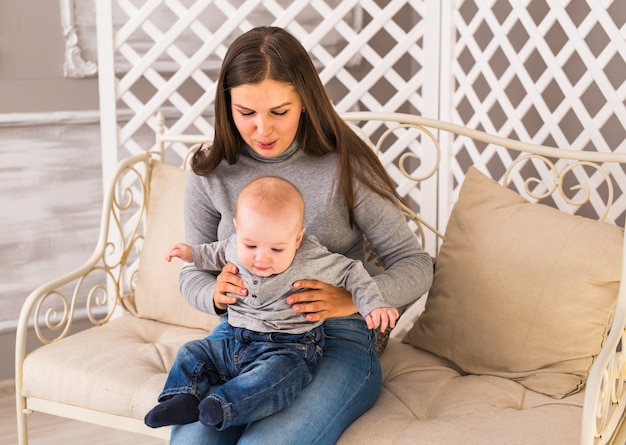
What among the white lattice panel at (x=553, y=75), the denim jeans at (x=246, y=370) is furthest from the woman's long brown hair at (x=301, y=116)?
the white lattice panel at (x=553, y=75)

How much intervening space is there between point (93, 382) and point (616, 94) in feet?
4.97

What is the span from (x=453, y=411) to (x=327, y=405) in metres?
0.30

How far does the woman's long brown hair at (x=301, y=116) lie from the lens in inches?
68.6

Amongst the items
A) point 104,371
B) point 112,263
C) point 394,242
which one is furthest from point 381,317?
point 112,263

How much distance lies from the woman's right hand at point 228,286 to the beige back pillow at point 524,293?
0.53 meters

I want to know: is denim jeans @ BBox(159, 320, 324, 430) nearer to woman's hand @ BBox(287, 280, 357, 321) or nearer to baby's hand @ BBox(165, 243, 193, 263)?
woman's hand @ BBox(287, 280, 357, 321)

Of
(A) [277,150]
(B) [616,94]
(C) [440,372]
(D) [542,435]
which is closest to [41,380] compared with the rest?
(A) [277,150]

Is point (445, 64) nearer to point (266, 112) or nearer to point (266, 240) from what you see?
point (266, 112)

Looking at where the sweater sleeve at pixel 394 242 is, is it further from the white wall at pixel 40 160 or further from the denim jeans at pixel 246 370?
the white wall at pixel 40 160

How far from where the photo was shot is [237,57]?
1763mm

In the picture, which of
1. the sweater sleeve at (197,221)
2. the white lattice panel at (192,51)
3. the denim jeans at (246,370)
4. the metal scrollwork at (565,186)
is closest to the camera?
the denim jeans at (246,370)

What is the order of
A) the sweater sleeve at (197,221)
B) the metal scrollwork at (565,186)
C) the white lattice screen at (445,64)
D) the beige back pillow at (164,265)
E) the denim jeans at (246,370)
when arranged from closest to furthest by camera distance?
1. the denim jeans at (246,370)
2. the sweater sleeve at (197,221)
3. the metal scrollwork at (565,186)
4. the beige back pillow at (164,265)
5. the white lattice screen at (445,64)

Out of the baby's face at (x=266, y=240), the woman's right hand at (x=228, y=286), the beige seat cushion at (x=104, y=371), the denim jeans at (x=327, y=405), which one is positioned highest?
the baby's face at (x=266, y=240)

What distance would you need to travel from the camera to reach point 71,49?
3004 millimetres
